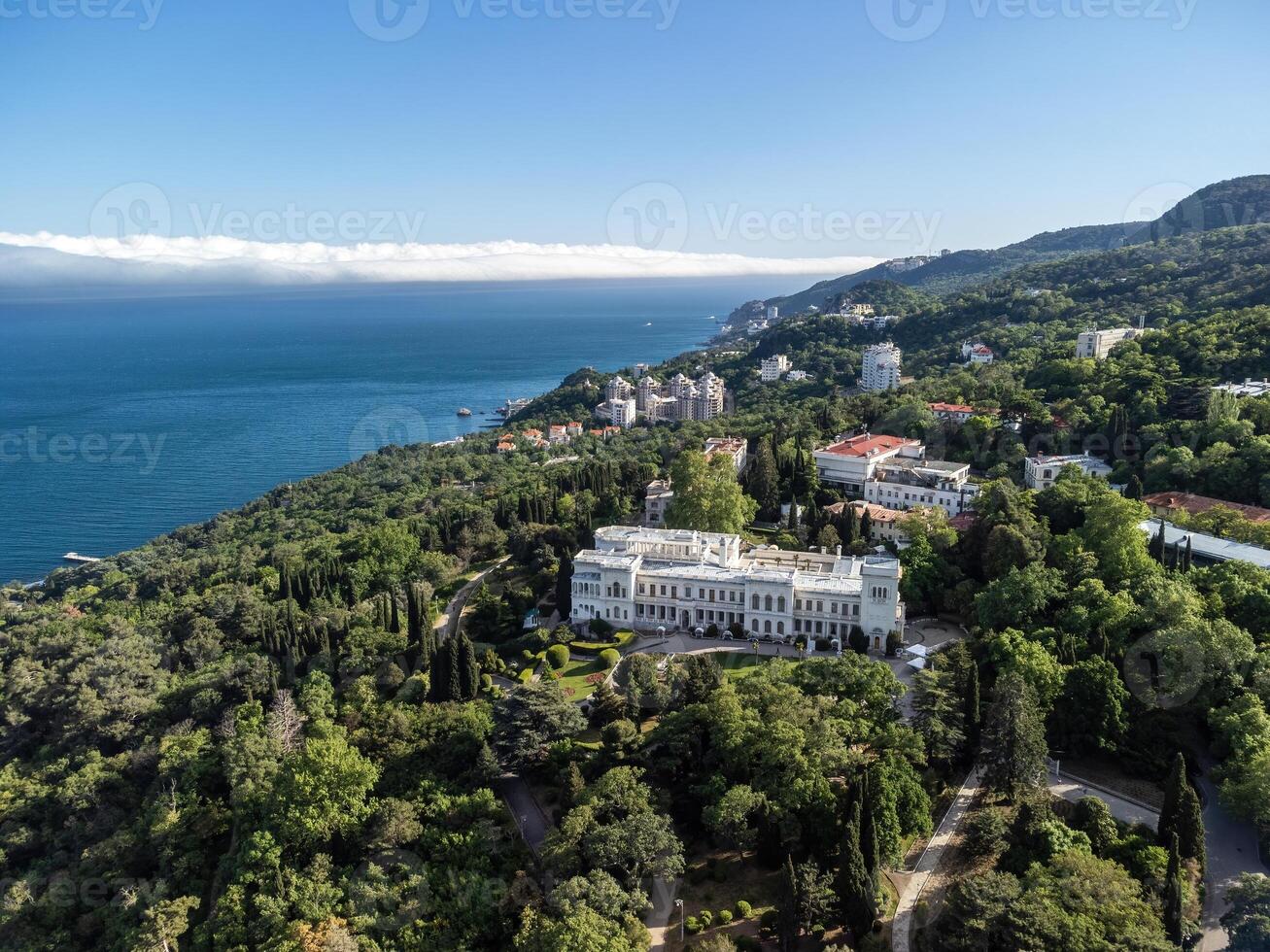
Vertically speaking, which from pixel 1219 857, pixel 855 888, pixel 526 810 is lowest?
pixel 526 810

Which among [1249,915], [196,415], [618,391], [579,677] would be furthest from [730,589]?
[196,415]

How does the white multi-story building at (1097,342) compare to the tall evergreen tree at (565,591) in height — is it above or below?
above

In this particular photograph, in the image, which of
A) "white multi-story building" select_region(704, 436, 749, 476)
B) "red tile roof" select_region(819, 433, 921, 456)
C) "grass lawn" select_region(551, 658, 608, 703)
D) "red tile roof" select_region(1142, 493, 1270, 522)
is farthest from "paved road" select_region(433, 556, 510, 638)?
"red tile roof" select_region(1142, 493, 1270, 522)

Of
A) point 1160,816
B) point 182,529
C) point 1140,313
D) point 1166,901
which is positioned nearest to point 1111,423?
point 1160,816

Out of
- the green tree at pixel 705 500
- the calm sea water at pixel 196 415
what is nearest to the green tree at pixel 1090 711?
the green tree at pixel 705 500

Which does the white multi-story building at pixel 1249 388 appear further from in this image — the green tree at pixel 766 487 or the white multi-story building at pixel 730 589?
the white multi-story building at pixel 730 589

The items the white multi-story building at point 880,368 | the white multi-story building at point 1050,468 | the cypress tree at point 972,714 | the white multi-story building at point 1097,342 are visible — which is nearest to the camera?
the cypress tree at point 972,714

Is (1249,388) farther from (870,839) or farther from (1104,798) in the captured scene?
(870,839)

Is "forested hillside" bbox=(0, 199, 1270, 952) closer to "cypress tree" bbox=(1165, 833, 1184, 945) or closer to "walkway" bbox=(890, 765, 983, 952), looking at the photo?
"cypress tree" bbox=(1165, 833, 1184, 945)
